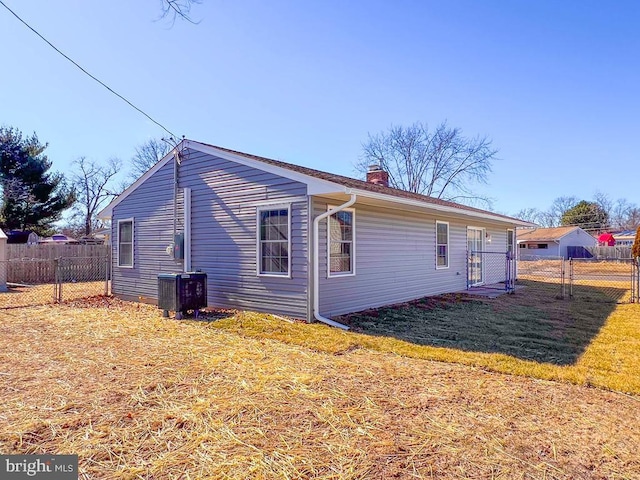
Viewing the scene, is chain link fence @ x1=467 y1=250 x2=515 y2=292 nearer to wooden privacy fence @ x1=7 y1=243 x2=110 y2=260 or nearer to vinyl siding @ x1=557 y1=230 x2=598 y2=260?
wooden privacy fence @ x1=7 y1=243 x2=110 y2=260

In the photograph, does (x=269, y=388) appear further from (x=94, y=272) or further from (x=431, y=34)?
(x=94, y=272)

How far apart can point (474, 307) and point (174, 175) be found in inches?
324

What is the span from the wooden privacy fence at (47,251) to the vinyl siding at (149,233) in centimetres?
605

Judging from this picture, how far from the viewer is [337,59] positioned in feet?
35.2

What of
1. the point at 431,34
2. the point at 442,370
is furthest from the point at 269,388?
the point at 431,34

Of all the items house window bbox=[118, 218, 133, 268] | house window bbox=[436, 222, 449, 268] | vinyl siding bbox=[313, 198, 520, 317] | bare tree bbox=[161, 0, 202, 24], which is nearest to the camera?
bare tree bbox=[161, 0, 202, 24]

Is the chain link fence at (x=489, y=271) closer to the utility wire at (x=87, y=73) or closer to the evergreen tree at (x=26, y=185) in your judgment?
the utility wire at (x=87, y=73)

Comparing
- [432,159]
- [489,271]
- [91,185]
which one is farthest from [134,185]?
[91,185]

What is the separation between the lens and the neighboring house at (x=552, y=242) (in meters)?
38.6

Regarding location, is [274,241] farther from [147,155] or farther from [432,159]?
[147,155]

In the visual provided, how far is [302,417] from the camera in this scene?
328 cm

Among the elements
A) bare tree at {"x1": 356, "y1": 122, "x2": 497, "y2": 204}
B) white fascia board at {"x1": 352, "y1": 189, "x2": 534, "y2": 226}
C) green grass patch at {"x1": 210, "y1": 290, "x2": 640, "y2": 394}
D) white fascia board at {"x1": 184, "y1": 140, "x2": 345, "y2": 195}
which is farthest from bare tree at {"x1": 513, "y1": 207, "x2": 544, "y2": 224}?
white fascia board at {"x1": 184, "y1": 140, "x2": 345, "y2": 195}

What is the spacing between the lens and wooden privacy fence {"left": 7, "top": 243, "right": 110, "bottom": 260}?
16.3 meters

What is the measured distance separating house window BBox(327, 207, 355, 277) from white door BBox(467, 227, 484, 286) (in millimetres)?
6801
